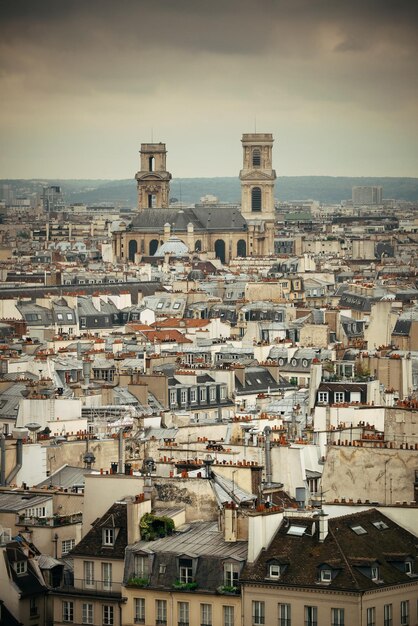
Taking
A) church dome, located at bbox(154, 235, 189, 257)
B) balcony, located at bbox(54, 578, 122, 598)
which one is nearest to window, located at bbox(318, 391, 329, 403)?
balcony, located at bbox(54, 578, 122, 598)

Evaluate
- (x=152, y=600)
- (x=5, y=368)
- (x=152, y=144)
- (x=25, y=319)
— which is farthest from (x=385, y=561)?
(x=152, y=144)

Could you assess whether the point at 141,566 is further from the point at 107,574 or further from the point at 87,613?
the point at 87,613

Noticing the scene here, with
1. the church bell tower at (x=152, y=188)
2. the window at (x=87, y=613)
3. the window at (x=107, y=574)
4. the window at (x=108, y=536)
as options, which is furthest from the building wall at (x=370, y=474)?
the church bell tower at (x=152, y=188)

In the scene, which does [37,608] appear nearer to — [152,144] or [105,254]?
[105,254]

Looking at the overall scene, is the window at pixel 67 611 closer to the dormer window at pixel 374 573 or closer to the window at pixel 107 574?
the window at pixel 107 574

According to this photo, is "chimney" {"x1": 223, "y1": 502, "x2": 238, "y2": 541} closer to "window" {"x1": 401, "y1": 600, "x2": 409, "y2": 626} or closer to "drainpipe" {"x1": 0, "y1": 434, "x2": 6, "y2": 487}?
"window" {"x1": 401, "y1": 600, "x2": 409, "y2": 626}

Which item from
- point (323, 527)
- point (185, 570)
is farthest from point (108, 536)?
point (323, 527)
